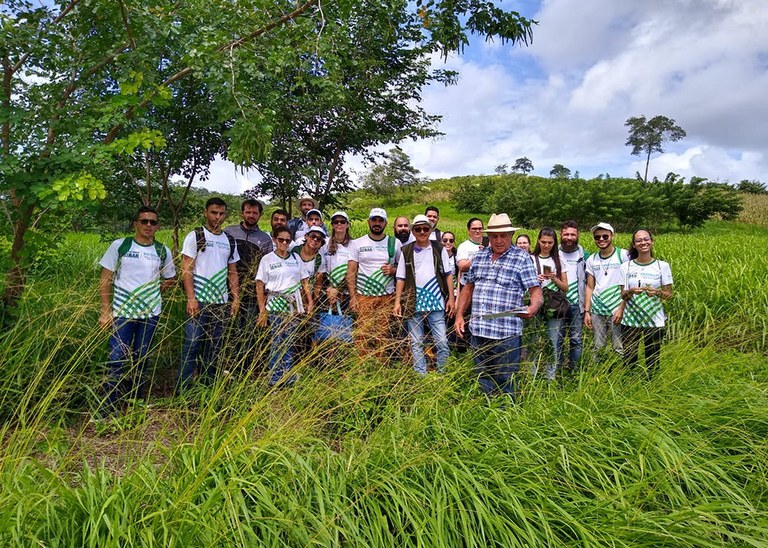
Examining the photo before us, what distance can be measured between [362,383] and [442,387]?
2.08 ft

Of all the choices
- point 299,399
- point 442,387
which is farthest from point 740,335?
point 299,399

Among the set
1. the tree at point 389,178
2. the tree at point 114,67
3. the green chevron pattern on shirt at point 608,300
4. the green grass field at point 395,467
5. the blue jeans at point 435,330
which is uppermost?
the tree at point 389,178

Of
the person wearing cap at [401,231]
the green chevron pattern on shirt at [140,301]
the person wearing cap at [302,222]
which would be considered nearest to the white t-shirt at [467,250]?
the person wearing cap at [401,231]

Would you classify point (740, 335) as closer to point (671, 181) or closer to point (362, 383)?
point (362, 383)

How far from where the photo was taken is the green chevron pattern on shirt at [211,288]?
4.12 meters

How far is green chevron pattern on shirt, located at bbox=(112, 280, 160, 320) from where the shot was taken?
3.38 metres

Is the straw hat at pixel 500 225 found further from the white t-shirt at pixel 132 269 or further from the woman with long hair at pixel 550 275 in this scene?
the white t-shirt at pixel 132 269

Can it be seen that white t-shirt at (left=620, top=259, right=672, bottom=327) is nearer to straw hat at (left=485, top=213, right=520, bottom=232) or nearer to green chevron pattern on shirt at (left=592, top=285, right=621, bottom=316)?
green chevron pattern on shirt at (left=592, top=285, right=621, bottom=316)

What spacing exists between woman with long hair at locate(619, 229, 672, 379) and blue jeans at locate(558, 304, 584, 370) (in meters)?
0.50

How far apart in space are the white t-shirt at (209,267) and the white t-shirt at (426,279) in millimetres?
1625

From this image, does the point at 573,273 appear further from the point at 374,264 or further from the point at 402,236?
the point at 374,264

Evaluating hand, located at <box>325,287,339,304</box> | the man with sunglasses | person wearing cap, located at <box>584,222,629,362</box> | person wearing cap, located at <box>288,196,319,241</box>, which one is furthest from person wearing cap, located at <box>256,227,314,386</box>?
person wearing cap, located at <box>584,222,629,362</box>

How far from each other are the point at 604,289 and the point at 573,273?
0.39m

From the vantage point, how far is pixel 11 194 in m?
3.64
